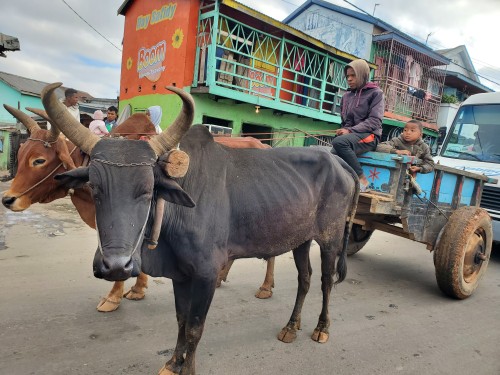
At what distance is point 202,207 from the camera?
2369 mm

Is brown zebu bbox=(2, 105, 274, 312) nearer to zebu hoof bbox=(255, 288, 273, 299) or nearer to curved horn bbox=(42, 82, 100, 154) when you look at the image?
curved horn bbox=(42, 82, 100, 154)

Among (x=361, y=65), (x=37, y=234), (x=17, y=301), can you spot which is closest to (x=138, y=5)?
(x=37, y=234)

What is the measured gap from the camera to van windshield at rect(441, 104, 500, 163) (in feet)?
20.9

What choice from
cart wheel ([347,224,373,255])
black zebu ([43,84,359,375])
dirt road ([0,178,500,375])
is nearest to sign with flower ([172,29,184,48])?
dirt road ([0,178,500,375])

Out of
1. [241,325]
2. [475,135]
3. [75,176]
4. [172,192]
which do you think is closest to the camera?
[75,176]

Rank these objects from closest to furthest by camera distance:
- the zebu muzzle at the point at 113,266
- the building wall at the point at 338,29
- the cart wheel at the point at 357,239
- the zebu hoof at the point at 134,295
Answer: the zebu muzzle at the point at 113,266 → the zebu hoof at the point at 134,295 → the cart wheel at the point at 357,239 → the building wall at the point at 338,29

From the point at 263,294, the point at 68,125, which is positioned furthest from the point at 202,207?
the point at 263,294

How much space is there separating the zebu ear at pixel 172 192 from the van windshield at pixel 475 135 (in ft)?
20.1

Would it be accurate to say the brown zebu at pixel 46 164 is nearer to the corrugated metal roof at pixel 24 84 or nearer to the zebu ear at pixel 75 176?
the zebu ear at pixel 75 176

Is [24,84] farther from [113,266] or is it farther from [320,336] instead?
[113,266]

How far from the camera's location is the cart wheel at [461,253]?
4125mm

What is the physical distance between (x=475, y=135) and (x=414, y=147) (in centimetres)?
321

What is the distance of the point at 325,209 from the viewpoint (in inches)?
126

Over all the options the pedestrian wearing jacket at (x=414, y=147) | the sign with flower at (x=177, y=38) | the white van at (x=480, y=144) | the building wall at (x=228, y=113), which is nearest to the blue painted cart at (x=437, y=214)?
the pedestrian wearing jacket at (x=414, y=147)
